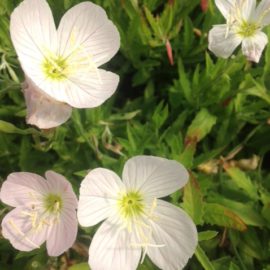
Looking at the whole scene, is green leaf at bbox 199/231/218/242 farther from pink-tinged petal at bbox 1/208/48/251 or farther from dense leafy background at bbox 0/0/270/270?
pink-tinged petal at bbox 1/208/48/251

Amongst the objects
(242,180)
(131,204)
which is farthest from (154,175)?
(242,180)

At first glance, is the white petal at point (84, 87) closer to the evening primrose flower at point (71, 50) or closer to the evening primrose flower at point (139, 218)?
the evening primrose flower at point (71, 50)

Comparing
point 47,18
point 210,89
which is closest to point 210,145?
point 210,89

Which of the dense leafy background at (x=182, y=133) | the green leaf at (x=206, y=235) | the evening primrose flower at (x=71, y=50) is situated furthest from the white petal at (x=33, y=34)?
the green leaf at (x=206, y=235)

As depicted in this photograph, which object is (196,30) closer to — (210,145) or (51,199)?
(210,145)

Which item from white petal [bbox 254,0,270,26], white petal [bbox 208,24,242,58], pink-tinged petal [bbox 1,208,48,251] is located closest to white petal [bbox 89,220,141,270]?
pink-tinged petal [bbox 1,208,48,251]

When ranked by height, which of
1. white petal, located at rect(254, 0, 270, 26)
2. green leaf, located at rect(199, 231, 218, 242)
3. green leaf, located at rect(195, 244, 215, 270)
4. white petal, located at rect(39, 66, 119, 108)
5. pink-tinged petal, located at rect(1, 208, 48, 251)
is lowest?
green leaf, located at rect(195, 244, 215, 270)
